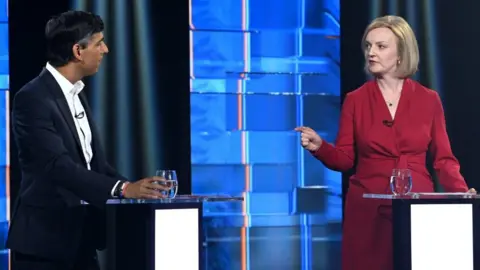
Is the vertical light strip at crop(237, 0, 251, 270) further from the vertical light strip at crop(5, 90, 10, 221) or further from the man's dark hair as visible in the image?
the man's dark hair

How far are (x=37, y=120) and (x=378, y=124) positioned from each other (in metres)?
1.40

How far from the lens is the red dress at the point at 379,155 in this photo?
3445mm

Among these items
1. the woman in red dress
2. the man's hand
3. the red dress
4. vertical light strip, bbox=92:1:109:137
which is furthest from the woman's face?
vertical light strip, bbox=92:1:109:137

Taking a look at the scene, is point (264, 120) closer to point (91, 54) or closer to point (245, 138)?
point (245, 138)

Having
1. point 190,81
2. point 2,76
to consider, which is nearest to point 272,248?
point 190,81

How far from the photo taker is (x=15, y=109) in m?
2.91

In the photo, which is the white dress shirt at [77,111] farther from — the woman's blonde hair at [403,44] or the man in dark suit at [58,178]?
the woman's blonde hair at [403,44]

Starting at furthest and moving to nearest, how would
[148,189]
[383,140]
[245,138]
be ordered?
[245,138], [383,140], [148,189]

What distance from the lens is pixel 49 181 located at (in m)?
2.85

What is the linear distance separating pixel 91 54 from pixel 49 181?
494 millimetres

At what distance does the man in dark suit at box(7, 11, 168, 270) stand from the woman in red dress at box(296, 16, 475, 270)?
928mm

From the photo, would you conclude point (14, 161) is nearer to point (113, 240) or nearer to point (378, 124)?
point (113, 240)

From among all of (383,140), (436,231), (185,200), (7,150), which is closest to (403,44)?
(383,140)

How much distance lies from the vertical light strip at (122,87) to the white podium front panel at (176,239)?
63.4 inches
